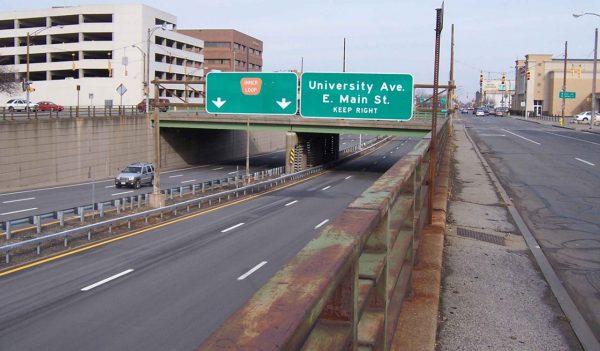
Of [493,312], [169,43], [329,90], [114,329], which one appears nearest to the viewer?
[493,312]

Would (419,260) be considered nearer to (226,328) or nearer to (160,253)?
(226,328)

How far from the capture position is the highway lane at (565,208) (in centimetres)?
899

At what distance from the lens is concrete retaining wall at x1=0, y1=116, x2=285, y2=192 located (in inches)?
1715

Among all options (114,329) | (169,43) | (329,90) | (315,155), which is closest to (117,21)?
(169,43)

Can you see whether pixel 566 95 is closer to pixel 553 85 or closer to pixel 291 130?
pixel 553 85

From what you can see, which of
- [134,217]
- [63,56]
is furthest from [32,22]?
[134,217]

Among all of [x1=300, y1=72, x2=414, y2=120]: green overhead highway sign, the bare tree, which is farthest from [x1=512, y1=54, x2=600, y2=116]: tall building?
[x1=300, y1=72, x2=414, y2=120]: green overhead highway sign

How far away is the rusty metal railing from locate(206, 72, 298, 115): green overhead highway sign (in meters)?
28.7

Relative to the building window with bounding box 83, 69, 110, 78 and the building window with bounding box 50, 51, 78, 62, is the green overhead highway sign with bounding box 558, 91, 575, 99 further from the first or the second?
the building window with bounding box 50, 51, 78, 62

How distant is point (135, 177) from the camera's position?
44875 millimetres

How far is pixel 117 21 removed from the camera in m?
89.1

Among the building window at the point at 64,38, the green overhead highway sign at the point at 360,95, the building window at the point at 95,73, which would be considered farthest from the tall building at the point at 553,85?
the green overhead highway sign at the point at 360,95

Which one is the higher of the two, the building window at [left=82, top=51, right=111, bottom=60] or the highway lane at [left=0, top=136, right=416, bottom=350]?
the building window at [left=82, top=51, right=111, bottom=60]

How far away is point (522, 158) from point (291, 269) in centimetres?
3514
